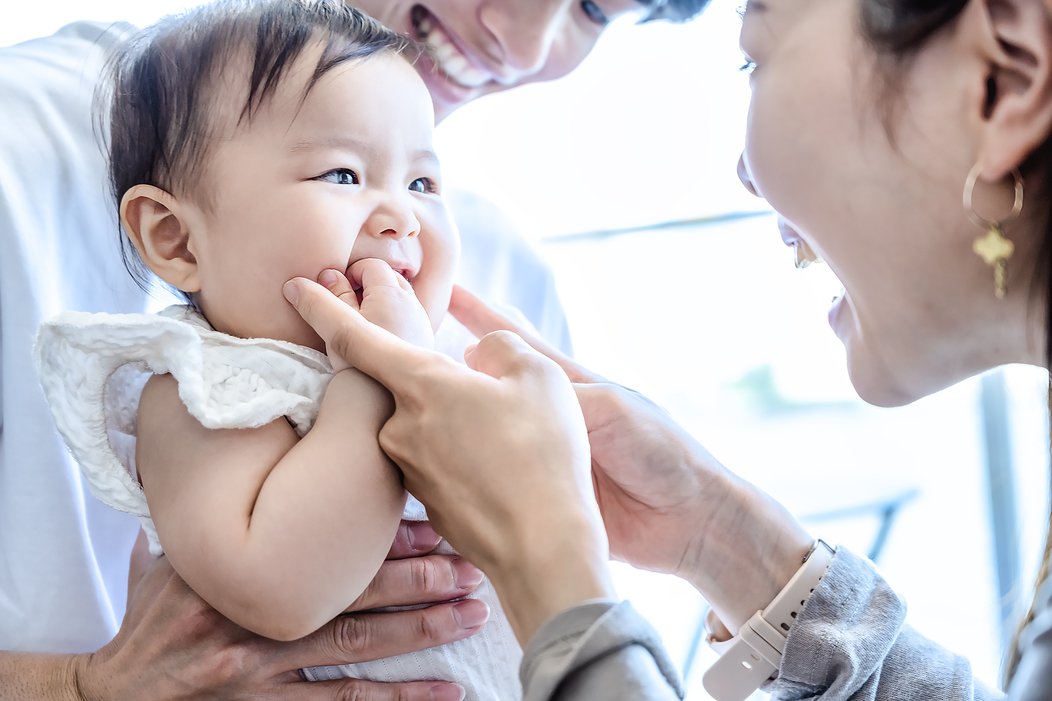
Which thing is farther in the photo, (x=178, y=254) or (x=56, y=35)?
(x=56, y=35)

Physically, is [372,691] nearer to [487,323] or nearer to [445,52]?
[487,323]

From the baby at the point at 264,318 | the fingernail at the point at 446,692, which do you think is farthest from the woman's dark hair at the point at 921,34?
the fingernail at the point at 446,692

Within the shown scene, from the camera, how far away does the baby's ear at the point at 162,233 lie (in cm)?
97

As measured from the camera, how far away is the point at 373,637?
0.93 m

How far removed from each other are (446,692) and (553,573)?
0.36 metres

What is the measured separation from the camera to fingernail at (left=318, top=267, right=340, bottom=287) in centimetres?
94

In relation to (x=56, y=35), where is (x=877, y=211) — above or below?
above

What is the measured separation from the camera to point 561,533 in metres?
0.73

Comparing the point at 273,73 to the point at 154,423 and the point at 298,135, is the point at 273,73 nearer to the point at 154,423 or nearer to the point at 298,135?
the point at 298,135

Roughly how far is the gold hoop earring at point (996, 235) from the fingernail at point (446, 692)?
798 mm

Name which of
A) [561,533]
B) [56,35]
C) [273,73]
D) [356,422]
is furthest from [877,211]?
[56,35]

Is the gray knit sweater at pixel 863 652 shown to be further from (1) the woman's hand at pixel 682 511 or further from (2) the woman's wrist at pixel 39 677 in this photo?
(2) the woman's wrist at pixel 39 677

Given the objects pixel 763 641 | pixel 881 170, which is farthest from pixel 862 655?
pixel 881 170

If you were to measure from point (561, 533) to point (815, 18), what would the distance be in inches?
26.2
